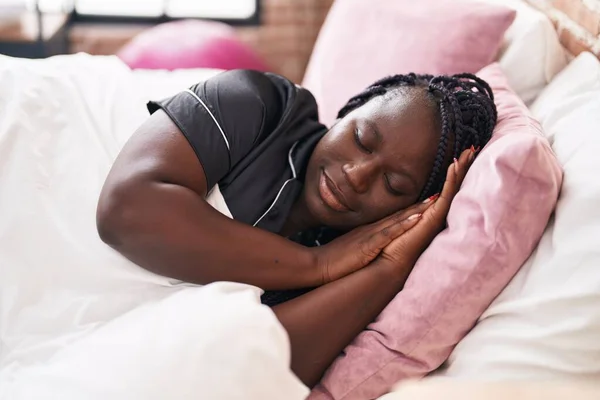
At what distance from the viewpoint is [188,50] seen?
187 centimetres

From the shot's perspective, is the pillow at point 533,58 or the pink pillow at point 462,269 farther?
the pillow at point 533,58

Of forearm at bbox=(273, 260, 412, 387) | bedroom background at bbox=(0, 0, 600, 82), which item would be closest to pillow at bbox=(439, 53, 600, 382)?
forearm at bbox=(273, 260, 412, 387)

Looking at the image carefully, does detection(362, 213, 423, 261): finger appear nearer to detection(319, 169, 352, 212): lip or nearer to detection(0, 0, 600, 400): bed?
detection(319, 169, 352, 212): lip

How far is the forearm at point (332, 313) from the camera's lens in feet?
3.24

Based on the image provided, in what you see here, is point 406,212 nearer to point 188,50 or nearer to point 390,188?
point 390,188

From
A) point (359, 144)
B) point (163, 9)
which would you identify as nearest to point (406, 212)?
point (359, 144)

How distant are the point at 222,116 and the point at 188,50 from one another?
33.8 inches

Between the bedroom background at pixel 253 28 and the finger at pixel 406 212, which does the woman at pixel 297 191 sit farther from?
the bedroom background at pixel 253 28

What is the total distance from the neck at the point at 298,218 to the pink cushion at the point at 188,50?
812 millimetres

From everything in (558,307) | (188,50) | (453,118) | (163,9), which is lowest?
(163,9)

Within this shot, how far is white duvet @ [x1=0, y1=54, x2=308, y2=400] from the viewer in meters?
0.82

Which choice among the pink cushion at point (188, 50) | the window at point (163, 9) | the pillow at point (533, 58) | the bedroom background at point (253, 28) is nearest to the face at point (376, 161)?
the pillow at point (533, 58)

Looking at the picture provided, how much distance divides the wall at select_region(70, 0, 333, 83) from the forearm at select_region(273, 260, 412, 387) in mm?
1630

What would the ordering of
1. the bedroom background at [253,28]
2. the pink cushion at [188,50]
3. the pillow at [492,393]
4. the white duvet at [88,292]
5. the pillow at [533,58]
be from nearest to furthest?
the pillow at [492,393], the white duvet at [88,292], the pillow at [533,58], the pink cushion at [188,50], the bedroom background at [253,28]
